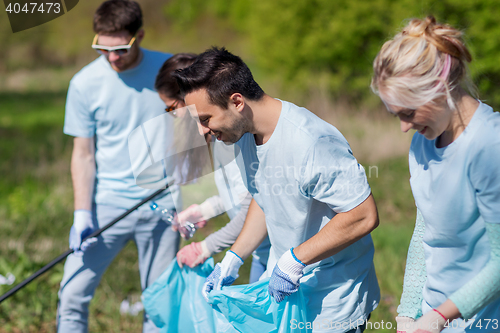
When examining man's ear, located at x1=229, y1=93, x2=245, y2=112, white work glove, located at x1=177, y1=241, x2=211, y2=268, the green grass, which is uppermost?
man's ear, located at x1=229, y1=93, x2=245, y2=112

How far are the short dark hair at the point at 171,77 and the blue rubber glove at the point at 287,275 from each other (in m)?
1.02

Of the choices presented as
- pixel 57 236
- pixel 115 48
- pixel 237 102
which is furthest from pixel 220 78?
pixel 57 236

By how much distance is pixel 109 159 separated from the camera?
107 inches

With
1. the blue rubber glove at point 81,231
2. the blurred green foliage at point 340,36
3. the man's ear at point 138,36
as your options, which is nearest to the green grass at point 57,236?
the blue rubber glove at point 81,231

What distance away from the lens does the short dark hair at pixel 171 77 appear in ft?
Answer: 7.50

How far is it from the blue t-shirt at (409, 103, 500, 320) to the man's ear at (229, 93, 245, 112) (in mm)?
614

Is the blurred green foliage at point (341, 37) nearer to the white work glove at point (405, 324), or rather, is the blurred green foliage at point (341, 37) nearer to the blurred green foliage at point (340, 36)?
the blurred green foliage at point (340, 36)

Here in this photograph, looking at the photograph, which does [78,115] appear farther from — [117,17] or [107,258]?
[107,258]

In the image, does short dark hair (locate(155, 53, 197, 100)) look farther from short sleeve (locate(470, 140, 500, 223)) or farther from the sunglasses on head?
short sleeve (locate(470, 140, 500, 223))

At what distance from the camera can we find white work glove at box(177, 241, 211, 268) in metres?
2.27

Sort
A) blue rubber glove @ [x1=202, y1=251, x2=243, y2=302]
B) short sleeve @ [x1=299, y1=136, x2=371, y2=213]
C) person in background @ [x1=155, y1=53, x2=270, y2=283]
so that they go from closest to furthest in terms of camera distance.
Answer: short sleeve @ [x1=299, y1=136, x2=371, y2=213] < blue rubber glove @ [x1=202, y1=251, x2=243, y2=302] < person in background @ [x1=155, y1=53, x2=270, y2=283]

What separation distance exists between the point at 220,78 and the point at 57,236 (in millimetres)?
3505

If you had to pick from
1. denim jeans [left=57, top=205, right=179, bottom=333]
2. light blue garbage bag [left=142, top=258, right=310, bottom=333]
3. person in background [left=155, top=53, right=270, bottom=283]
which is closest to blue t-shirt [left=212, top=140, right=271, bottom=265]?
person in background [left=155, top=53, right=270, bottom=283]

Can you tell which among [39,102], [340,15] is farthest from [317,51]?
[39,102]
